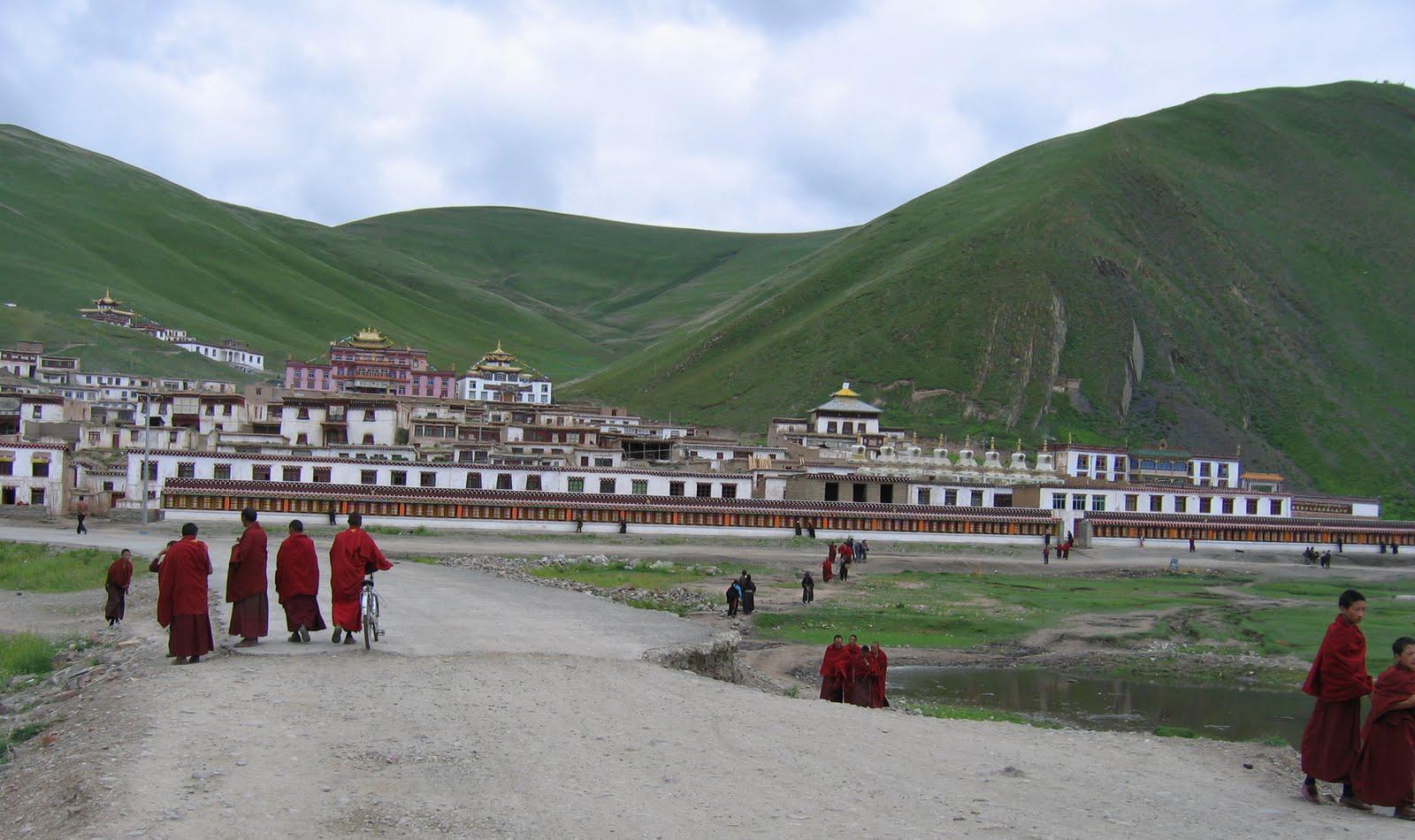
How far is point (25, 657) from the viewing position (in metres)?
18.8

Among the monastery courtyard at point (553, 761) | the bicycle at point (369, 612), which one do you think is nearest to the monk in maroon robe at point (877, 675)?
the monastery courtyard at point (553, 761)

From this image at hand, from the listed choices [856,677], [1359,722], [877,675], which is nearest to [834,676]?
[856,677]

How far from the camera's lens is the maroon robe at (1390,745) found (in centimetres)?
1181

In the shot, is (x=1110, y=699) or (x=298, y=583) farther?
(x=1110, y=699)

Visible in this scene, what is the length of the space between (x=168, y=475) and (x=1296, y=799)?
55431mm

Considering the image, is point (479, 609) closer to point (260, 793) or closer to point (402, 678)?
point (402, 678)

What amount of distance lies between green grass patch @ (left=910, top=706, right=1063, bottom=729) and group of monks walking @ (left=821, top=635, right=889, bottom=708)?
1159mm

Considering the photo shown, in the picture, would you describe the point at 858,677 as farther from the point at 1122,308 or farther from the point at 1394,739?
the point at 1122,308

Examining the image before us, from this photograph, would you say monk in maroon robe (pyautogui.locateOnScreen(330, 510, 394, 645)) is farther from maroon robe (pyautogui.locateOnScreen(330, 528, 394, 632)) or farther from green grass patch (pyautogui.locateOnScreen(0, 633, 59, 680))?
green grass patch (pyautogui.locateOnScreen(0, 633, 59, 680))

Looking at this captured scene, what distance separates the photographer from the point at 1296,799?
13.1m

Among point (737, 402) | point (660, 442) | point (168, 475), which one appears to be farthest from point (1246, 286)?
point (168, 475)

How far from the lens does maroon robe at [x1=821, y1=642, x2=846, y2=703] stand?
791 inches

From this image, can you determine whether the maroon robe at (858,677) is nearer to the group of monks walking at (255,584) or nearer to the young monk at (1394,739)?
the group of monks walking at (255,584)

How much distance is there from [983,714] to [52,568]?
2894 centimetres
